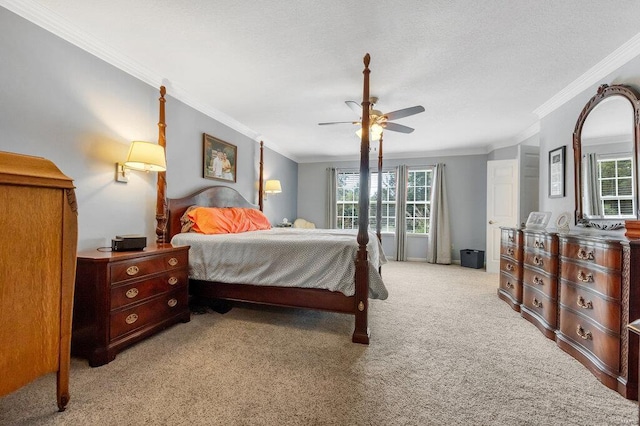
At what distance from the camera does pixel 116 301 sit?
6.05ft

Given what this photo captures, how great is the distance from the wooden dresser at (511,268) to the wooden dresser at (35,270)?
12.2 feet

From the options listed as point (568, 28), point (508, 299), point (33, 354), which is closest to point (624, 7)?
point (568, 28)

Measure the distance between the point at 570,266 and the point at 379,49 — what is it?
2257 mm

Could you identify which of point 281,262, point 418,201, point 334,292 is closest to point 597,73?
point 334,292

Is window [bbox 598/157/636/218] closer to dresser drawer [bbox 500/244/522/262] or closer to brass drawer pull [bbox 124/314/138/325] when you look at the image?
dresser drawer [bbox 500/244/522/262]

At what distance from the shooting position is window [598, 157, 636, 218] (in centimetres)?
220

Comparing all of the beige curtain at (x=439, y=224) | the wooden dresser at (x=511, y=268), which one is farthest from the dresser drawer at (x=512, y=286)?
the beige curtain at (x=439, y=224)

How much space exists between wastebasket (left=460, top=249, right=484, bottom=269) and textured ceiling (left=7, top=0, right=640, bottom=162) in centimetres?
275

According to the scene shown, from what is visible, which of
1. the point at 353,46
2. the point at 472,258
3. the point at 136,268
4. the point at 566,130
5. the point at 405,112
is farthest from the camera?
the point at 472,258

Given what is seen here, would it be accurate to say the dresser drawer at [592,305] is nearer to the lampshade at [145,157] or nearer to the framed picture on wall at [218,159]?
the lampshade at [145,157]

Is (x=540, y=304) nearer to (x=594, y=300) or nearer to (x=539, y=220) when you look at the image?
(x=594, y=300)

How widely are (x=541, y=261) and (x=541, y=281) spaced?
0.18 m

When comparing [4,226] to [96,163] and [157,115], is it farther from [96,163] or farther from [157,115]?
[157,115]

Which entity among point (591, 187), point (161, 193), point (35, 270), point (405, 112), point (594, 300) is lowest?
point (594, 300)
